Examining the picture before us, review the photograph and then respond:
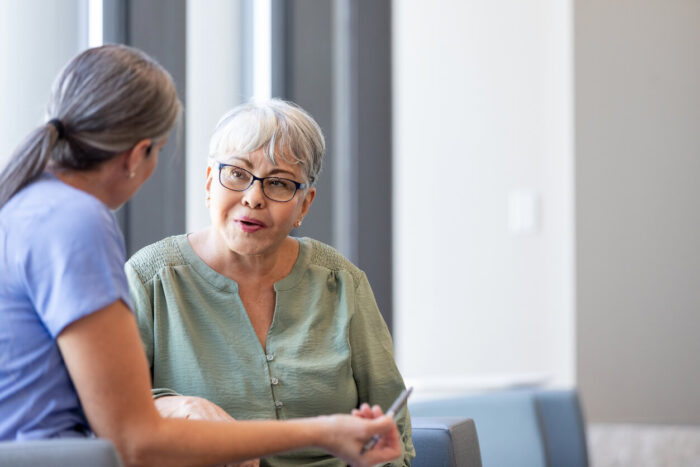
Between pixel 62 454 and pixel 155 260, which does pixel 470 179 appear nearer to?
pixel 155 260

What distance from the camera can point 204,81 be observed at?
3.07 metres

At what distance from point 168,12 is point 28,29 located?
438 mm

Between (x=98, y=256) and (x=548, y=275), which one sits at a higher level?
(x=98, y=256)

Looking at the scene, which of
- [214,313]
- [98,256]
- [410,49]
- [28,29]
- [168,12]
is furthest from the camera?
[410,49]

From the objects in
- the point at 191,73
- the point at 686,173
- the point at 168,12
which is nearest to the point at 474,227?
the point at 686,173

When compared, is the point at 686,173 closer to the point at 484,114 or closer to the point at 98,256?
the point at 484,114

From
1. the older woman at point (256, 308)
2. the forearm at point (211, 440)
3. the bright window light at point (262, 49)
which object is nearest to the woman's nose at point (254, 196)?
the older woman at point (256, 308)

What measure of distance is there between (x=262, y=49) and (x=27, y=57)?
1.26 meters

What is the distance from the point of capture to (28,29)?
7.52 ft

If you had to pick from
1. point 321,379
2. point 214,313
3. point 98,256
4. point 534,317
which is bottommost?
point 534,317

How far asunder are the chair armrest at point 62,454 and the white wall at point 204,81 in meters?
1.74

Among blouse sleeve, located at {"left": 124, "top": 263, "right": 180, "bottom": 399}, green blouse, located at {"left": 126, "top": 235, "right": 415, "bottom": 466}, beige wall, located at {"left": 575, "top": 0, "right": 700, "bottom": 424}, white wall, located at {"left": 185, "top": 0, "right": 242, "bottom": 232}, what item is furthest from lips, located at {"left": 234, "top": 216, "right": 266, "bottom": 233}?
beige wall, located at {"left": 575, "top": 0, "right": 700, "bottom": 424}

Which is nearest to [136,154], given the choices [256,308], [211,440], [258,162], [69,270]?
[69,270]

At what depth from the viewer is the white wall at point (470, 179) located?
4090mm
